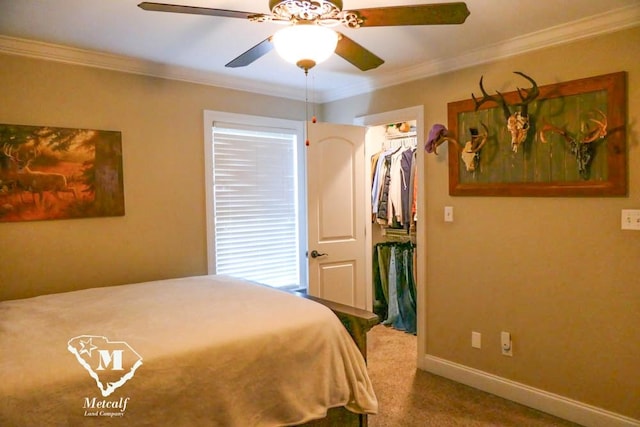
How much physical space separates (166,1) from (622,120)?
8.13 feet

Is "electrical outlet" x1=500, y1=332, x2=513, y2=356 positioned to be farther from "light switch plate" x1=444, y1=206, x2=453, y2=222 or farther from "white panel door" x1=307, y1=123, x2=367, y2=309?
"white panel door" x1=307, y1=123, x2=367, y2=309

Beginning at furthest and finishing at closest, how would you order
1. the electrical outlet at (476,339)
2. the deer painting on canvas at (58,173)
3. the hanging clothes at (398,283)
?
the hanging clothes at (398,283) → the electrical outlet at (476,339) → the deer painting on canvas at (58,173)

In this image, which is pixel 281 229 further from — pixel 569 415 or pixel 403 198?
pixel 569 415

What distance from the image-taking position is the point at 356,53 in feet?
6.77

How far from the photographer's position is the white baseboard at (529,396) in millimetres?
2469

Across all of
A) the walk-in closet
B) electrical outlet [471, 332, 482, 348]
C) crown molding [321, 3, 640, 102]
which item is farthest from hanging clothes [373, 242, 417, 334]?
crown molding [321, 3, 640, 102]

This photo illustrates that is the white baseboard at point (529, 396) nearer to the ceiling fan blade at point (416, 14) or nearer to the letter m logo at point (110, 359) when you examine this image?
the ceiling fan blade at point (416, 14)

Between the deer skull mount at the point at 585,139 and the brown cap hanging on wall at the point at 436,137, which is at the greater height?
the brown cap hanging on wall at the point at 436,137

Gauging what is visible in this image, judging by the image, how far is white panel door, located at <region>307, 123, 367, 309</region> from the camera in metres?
3.56

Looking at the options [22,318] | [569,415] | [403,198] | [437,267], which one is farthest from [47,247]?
[569,415]

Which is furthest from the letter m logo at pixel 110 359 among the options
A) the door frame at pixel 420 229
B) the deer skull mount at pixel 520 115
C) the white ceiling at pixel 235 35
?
the deer skull mount at pixel 520 115

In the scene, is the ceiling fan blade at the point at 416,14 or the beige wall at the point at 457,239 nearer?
the ceiling fan blade at the point at 416,14

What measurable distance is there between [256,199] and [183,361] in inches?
88.8

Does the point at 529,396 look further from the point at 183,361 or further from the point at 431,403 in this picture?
the point at 183,361
